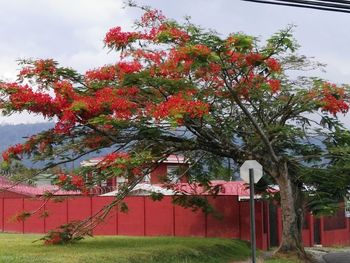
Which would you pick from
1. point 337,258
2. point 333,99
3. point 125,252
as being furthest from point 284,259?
point 337,258

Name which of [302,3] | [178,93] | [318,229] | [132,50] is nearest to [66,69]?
[132,50]

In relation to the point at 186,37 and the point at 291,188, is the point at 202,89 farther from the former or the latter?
the point at 291,188

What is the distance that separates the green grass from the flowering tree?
148 cm

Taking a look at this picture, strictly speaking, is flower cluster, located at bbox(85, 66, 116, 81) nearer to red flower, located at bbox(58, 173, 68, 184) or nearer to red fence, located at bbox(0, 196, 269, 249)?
red flower, located at bbox(58, 173, 68, 184)

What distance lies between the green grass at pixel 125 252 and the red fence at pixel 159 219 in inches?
141

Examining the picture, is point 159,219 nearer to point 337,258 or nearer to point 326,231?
point 337,258

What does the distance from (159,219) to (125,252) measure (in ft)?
37.1

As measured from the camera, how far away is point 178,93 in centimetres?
1984

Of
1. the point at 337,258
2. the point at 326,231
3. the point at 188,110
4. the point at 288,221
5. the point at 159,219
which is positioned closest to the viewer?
the point at 188,110

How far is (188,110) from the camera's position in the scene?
18.5 metres

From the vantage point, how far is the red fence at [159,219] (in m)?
28.9

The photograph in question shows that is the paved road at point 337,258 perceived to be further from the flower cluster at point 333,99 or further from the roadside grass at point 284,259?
the flower cluster at point 333,99

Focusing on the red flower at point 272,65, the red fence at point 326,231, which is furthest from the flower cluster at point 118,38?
the red fence at point 326,231

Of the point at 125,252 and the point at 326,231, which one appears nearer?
the point at 125,252
